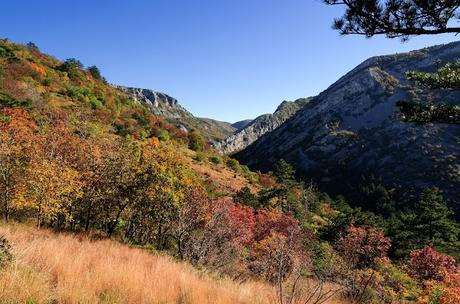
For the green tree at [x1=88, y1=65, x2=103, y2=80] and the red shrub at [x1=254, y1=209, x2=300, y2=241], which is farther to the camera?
the green tree at [x1=88, y1=65, x2=103, y2=80]

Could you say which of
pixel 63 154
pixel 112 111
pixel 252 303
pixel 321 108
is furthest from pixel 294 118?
pixel 252 303

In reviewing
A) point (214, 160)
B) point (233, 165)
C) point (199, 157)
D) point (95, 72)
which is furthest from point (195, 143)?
point (95, 72)

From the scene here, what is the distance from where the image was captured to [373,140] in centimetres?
9281

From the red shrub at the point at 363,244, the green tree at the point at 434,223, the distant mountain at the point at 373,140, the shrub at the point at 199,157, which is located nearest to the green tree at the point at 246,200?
the red shrub at the point at 363,244

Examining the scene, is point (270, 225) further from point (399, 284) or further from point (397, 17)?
point (397, 17)

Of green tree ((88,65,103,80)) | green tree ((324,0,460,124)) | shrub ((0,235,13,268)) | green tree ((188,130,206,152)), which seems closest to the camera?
shrub ((0,235,13,268))

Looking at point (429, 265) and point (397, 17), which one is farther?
point (429, 265)

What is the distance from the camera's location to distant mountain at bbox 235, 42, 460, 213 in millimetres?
74875

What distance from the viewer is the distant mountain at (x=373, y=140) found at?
74875 mm

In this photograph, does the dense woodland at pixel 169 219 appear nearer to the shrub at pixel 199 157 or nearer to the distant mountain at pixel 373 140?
the shrub at pixel 199 157

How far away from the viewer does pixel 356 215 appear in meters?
28.5

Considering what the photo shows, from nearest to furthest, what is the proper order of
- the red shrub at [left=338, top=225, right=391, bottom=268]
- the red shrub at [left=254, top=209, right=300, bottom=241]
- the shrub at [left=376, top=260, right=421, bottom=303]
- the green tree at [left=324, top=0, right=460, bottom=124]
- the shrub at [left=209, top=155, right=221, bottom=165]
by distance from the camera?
the green tree at [left=324, top=0, right=460, bottom=124], the shrub at [left=376, top=260, right=421, bottom=303], the red shrub at [left=338, top=225, right=391, bottom=268], the red shrub at [left=254, top=209, right=300, bottom=241], the shrub at [left=209, top=155, right=221, bottom=165]

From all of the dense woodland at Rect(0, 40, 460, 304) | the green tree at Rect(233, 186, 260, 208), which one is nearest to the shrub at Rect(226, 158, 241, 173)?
the green tree at Rect(233, 186, 260, 208)

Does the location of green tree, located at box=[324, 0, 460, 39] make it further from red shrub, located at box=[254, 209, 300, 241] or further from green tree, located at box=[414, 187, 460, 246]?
green tree, located at box=[414, 187, 460, 246]
